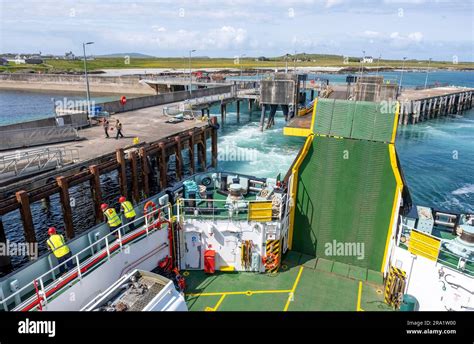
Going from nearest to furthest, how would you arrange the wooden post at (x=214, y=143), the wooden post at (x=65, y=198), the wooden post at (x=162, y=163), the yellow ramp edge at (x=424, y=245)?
the yellow ramp edge at (x=424, y=245), the wooden post at (x=65, y=198), the wooden post at (x=162, y=163), the wooden post at (x=214, y=143)

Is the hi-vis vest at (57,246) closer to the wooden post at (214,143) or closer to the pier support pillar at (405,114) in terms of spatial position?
the wooden post at (214,143)

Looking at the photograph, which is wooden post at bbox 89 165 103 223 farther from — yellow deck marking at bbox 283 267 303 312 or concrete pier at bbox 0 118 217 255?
yellow deck marking at bbox 283 267 303 312

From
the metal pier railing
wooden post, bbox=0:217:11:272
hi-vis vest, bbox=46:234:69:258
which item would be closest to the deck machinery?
hi-vis vest, bbox=46:234:69:258

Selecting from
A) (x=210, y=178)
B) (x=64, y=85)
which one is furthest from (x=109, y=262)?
(x=64, y=85)

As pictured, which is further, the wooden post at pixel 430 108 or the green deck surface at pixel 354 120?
the wooden post at pixel 430 108

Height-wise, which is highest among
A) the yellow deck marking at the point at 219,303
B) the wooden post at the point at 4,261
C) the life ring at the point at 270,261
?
the life ring at the point at 270,261

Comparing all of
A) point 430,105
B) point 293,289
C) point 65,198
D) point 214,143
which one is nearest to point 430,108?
point 430,105

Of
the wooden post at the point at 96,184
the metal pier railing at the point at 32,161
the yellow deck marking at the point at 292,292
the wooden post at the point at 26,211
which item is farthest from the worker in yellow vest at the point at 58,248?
the metal pier railing at the point at 32,161

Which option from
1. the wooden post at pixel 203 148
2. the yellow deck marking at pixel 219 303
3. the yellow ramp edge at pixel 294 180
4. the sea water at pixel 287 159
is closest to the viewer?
the yellow deck marking at pixel 219 303
